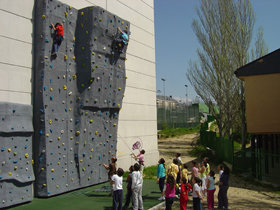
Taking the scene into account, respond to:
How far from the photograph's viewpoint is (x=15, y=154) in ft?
29.0

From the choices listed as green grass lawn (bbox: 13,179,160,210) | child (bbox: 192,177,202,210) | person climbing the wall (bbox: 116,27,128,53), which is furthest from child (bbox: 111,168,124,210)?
person climbing the wall (bbox: 116,27,128,53)

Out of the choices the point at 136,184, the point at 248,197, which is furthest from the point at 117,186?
the point at 248,197

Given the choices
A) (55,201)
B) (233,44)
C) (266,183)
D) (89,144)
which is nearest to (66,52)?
(89,144)

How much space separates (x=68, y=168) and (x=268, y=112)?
11.5 m

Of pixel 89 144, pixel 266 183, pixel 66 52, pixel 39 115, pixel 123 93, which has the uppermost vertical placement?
pixel 66 52

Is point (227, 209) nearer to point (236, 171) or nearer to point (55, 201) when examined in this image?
point (55, 201)

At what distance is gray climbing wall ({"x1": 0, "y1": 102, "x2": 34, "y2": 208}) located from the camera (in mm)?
8531

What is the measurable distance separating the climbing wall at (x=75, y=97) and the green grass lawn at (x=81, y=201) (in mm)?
303

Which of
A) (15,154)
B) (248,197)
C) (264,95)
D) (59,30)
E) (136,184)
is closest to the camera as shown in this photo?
(136,184)

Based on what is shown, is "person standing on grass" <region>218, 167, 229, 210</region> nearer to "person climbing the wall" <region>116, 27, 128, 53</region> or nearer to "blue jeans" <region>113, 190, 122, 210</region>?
"blue jeans" <region>113, 190, 122, 210</region>

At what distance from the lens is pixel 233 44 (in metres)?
22.9

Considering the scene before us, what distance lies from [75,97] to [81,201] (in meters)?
3.86

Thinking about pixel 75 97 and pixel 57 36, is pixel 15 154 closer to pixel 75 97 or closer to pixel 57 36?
pixel 75 97

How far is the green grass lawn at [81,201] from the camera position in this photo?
8.90 m
